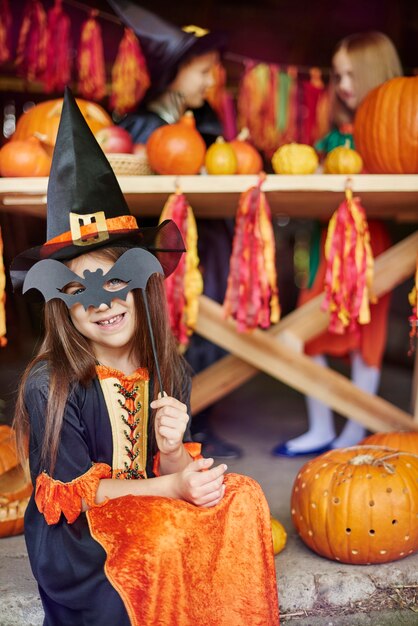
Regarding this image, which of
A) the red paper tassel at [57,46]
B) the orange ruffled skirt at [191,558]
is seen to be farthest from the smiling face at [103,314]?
the red paper tassel at [57,46]

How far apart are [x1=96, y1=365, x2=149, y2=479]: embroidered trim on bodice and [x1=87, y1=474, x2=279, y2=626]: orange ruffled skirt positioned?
0.69 feet

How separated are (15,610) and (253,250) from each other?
1.39m

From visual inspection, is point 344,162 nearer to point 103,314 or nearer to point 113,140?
point 113,140

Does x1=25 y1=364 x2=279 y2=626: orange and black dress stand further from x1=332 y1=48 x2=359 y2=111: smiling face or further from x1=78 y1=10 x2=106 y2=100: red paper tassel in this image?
x1=78 y1=10 x2=106 y2=100: red paper tassel

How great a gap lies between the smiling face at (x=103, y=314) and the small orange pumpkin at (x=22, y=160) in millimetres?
837

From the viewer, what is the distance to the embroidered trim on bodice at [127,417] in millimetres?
1788

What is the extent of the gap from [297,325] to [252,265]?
64cm

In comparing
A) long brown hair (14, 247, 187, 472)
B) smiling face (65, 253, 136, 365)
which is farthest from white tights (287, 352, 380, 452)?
smiling face (65, 253, 136, 365)

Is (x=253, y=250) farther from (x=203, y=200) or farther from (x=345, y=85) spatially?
(x=345, y=85)

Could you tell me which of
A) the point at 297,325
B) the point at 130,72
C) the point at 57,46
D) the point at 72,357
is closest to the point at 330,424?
the point at 297,325

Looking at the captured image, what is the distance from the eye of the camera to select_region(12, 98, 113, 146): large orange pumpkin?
107 inches

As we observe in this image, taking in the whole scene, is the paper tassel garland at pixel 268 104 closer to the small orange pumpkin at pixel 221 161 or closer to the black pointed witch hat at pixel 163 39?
the black pointed witch hat at pixel 163 39

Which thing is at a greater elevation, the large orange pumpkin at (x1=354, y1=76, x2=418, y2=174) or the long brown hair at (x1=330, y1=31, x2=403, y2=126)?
the long brown hair at (x1=330, y1=31, x2=403, y2=126)

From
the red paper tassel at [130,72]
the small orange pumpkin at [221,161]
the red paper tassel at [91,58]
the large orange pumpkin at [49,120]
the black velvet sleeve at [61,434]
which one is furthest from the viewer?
the red paper tassel at [91,58]
